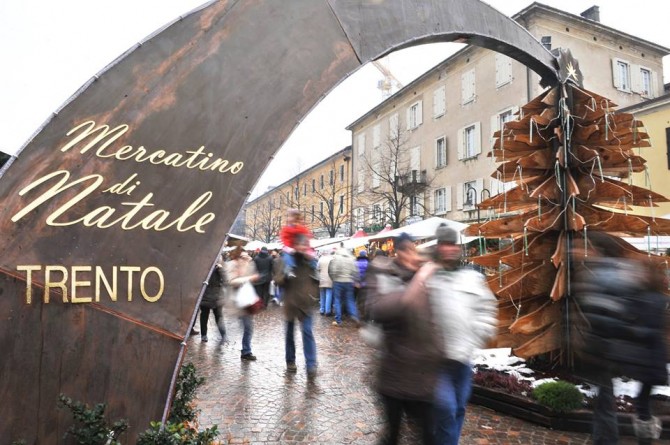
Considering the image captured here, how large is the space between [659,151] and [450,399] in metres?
20.7

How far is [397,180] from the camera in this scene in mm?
28328

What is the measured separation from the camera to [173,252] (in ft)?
11.4

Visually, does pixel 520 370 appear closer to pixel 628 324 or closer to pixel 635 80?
pixel 628 324

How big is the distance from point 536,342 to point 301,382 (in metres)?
2.96

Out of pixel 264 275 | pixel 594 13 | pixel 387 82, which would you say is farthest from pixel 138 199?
pixel 387 82

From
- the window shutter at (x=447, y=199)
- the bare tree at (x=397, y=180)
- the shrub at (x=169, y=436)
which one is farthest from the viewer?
the window shutter at (x=447, y=199)

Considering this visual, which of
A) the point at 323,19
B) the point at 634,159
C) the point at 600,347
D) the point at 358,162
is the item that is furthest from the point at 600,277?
the point at 358,162

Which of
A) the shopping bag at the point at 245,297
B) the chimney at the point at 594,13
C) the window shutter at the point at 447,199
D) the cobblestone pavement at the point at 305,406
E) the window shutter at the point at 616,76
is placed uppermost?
the chimney at the point at 594,13

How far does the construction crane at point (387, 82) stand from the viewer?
66.4 m

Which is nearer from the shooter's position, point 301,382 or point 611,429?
point 611,429

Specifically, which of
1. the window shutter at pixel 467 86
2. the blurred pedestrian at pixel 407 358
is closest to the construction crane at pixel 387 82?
the window shutter at pixel 467 86

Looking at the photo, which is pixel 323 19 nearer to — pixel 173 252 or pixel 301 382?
pixel 173 252

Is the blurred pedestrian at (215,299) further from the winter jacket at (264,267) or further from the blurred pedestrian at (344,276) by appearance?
the blurred pedestrian at (344,276)

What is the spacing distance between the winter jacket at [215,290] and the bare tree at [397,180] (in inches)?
719
